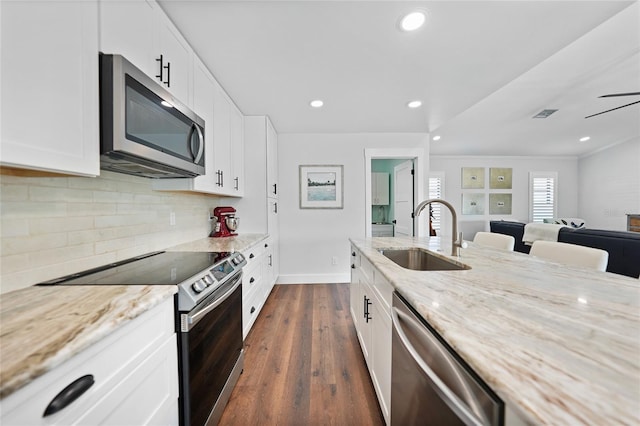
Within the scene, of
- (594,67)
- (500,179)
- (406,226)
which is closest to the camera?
(594,67)

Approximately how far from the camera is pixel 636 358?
0.47m

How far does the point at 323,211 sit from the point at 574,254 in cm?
287

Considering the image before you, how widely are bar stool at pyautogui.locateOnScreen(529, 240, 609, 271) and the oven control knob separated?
6.34 ft

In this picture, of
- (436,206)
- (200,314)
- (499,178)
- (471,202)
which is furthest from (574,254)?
(499,178)

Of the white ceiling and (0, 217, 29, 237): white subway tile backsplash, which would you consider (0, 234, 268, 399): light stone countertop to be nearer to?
(0, 217, 29, 237): white subway tile backsplash

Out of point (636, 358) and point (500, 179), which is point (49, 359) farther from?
point (500, 179)

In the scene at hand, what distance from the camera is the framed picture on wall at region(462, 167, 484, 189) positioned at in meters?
6.28

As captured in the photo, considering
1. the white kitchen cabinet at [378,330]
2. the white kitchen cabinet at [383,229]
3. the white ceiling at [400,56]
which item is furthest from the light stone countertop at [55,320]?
the white kitchen cabinet at [383,229]

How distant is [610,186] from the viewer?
5.86 meters

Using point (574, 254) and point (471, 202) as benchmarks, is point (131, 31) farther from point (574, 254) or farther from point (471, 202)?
point (471, 202)

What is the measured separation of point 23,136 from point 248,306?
176cm

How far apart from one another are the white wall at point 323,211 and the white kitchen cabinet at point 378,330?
6.50 feet

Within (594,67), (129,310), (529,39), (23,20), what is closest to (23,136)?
(23,20)

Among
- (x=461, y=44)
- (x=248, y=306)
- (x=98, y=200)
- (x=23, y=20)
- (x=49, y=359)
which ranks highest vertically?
(x=461, y=44)
